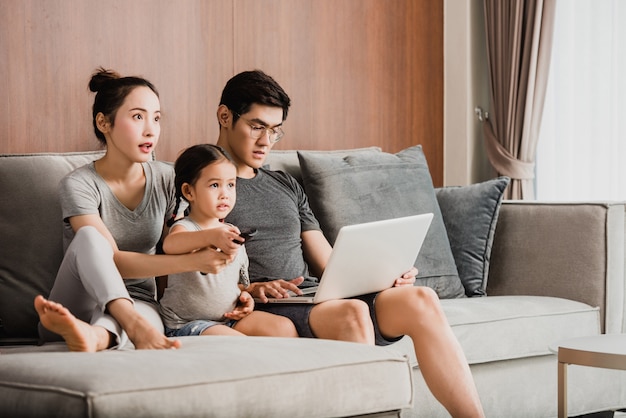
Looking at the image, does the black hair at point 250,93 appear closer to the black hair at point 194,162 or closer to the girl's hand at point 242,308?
the black hair at point 194,162

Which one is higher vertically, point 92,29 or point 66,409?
point 92,29

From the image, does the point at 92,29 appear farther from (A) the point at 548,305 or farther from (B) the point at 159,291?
(A) the point at 548,305

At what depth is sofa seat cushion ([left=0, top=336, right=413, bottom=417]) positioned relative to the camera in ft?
5.67

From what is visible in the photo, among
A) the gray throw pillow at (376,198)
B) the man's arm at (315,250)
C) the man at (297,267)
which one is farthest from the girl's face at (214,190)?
the gray throw pillow at (376,198)

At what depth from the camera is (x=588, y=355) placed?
224 cm

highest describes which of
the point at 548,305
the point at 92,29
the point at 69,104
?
the point at 92,29

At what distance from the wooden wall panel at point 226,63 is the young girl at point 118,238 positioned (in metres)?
0.48

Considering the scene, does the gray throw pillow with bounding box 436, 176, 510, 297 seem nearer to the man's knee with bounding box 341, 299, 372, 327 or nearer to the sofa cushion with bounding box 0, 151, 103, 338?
the man's knee with bounding box 341, 299, 372, 327

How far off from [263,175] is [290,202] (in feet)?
0.38

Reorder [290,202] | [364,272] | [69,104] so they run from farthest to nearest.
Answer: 1. [69,104]
2. [290,202]
3. [364,272]

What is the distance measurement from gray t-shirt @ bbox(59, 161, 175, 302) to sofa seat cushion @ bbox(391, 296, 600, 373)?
29.0 inches

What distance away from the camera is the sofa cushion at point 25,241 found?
8.30 ft

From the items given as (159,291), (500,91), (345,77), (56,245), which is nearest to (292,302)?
(159,291)

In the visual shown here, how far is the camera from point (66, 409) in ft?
5.61
